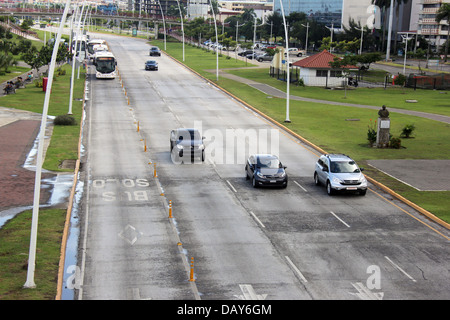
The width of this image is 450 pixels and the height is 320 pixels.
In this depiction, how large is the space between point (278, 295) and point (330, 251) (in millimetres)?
5138

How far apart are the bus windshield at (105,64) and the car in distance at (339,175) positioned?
2073 inches

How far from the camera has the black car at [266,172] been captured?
112 ft

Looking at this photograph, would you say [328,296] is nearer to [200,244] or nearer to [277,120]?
[200,244]

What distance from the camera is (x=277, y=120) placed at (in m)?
56.3

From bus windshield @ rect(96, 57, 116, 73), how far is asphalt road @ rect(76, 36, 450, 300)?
37.1m

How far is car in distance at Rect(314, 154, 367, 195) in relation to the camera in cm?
3300

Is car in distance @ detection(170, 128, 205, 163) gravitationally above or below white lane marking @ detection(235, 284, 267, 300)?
above

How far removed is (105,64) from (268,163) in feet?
172

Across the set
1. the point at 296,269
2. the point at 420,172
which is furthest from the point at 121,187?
the point at 420,172

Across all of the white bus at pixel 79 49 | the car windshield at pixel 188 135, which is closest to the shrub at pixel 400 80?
the white bus at pixel 79 49

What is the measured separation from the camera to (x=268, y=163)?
115 ft

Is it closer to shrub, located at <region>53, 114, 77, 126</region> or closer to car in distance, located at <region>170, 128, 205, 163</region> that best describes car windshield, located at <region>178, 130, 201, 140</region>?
car in distance, located at <region>170, 128, 205, 163</region>

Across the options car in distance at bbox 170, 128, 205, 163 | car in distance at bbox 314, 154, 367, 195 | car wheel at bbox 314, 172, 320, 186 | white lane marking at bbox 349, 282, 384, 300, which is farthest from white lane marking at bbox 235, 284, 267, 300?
car in distance at bbox 170, 128, 205, 163

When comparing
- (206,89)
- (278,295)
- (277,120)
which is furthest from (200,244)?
(206,89)
